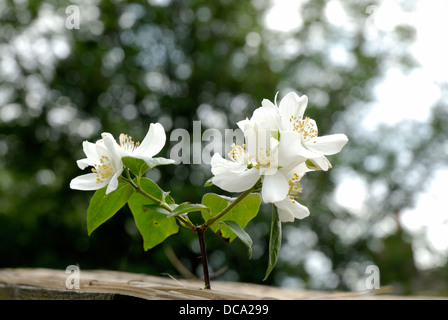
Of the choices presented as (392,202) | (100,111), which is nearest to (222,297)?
(100,111)

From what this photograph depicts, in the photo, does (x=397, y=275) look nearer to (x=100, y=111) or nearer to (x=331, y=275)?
(x=331, y=275)

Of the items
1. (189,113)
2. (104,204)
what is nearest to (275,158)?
(104,204)

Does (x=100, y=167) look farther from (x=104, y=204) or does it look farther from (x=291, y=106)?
(x=291, y=106)

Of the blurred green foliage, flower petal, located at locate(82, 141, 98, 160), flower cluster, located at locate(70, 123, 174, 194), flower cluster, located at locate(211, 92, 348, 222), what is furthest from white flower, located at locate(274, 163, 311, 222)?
the blurred green foliage

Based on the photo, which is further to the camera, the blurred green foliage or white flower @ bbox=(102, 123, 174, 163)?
the blurred green foliage

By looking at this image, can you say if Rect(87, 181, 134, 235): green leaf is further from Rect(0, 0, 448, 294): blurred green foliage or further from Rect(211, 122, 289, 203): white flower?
Rect(0, 0, 448, 294): blurred green foliage

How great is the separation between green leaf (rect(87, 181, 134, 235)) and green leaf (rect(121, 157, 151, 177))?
4 cm

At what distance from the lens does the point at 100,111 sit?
3277 mm

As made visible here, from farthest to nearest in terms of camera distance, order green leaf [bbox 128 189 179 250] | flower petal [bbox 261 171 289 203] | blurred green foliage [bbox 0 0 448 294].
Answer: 1. blurred green foliage [bbox 0 0 448 294]
2. green leaf [bbox 128 189 179 250]
3. flower petal [bbox 261 171 289 203]

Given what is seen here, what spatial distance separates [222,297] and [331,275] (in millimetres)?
3037

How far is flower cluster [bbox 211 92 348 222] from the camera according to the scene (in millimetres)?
500

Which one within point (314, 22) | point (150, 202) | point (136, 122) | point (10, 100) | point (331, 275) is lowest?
point (331, 275)

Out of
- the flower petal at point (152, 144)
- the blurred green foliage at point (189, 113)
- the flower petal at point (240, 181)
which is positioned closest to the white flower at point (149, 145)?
the flower petal at point (152, 144)

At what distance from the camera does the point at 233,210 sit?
1.96ft
